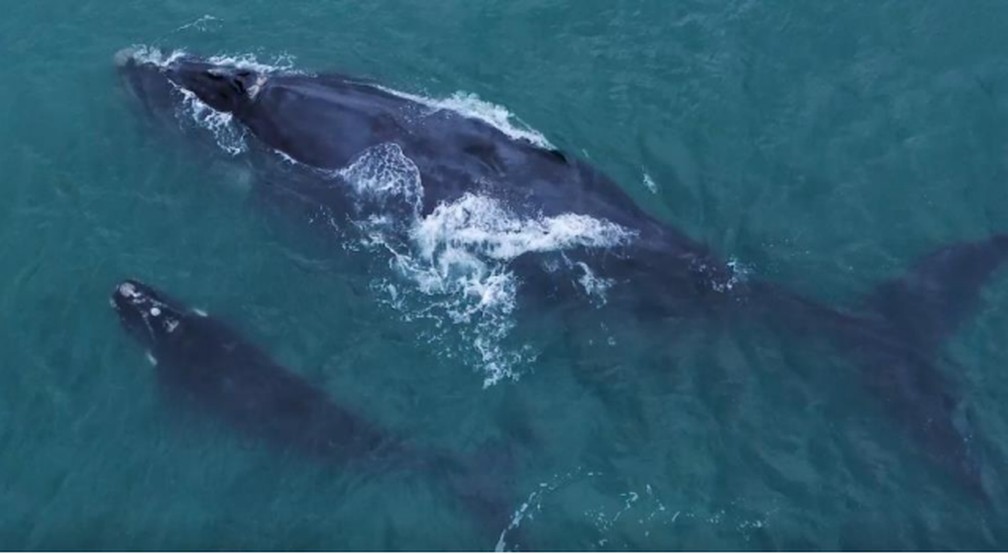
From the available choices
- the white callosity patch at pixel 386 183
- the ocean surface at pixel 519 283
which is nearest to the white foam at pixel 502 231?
the ocean surface at pixel 519 283

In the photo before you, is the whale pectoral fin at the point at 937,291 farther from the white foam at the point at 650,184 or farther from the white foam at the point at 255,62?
the white foam at the point at 255,62

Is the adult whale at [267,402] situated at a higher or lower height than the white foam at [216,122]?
lower

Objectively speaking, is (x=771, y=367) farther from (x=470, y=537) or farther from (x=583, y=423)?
(x=470, y=537)

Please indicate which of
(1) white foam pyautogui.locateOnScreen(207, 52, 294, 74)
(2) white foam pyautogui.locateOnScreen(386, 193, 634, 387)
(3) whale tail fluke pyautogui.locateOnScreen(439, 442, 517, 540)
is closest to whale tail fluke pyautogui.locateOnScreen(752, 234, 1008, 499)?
(2) white foam pyautogui.locateOnScreen(386, 193, 634, 387)

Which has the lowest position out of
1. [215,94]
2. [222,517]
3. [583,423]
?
[222,517]

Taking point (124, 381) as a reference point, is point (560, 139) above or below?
above

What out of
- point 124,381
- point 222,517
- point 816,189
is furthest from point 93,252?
point 816,189
